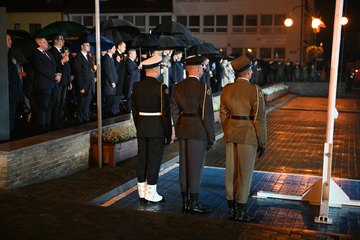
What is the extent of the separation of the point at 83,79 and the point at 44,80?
178 cm

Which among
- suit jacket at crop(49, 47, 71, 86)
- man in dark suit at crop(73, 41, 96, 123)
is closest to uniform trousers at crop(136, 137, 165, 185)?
suit jacket at crop(49, 47, 71, 86)

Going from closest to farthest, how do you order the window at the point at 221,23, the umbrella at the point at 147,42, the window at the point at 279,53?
the umbrella at the point at 147,42, the window at the point at 279,53, the window at the point at 221,23

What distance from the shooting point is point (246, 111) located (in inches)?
260

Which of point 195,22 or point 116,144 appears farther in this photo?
point 195,22

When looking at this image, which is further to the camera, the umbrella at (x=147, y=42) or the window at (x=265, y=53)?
the window at (x=265, y=53)

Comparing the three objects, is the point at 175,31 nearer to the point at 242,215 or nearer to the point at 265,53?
the point at 242,215

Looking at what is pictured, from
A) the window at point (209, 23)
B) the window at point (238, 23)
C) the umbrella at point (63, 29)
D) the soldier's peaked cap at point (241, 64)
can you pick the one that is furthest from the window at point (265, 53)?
the soldier's peaked cap at point (241, 64)

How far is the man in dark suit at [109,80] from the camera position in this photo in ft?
40.3

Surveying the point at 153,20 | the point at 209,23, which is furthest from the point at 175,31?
the point at 209,23

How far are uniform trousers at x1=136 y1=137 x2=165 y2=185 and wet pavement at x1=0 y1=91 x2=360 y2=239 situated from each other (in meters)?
0.44

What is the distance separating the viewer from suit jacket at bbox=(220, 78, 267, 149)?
21.5ft

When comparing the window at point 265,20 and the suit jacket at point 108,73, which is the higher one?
the window at point 265,20

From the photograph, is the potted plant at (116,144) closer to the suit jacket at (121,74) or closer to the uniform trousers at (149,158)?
the uniform trousers at (149,158)

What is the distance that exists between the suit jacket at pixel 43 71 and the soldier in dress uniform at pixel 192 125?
3951mm
